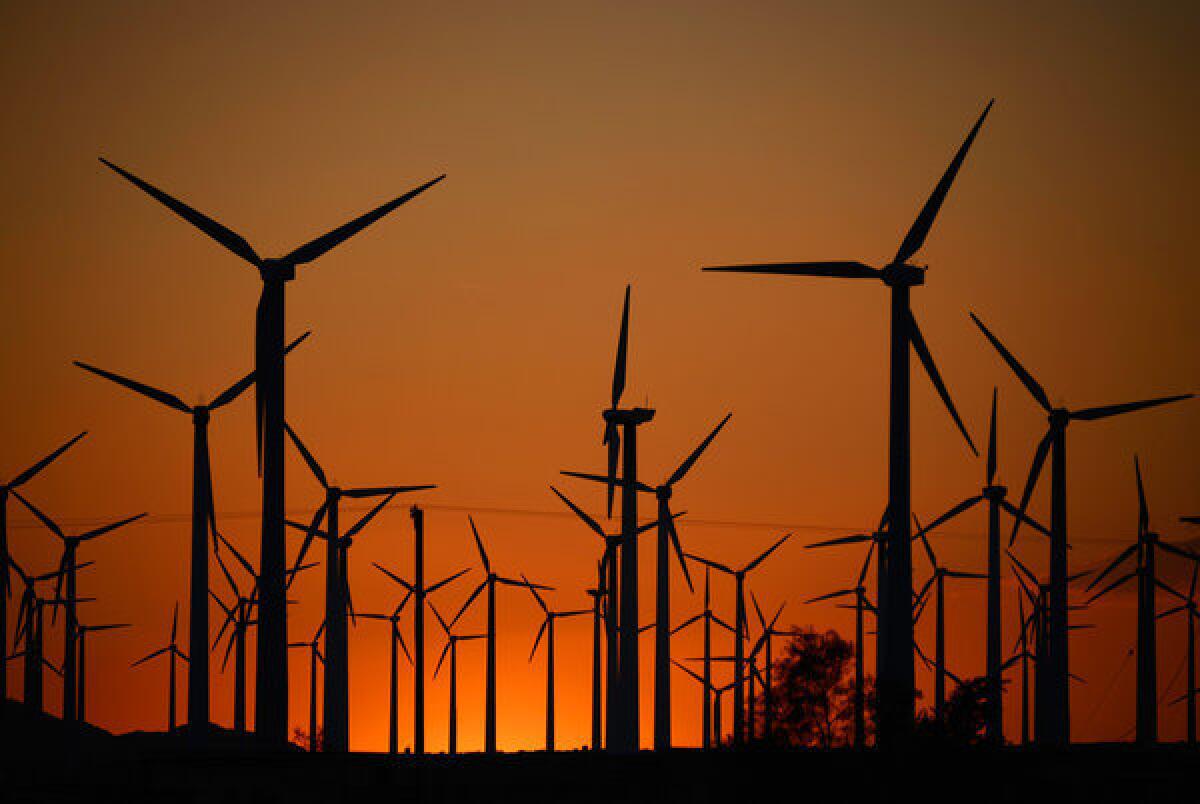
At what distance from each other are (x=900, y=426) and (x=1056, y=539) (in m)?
29.6

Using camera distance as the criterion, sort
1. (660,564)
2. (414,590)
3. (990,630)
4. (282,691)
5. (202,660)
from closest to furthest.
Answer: (282,691)
(202,660)
(660,564)
(990,630)
(414,590)

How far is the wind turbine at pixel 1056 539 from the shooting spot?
340 ft

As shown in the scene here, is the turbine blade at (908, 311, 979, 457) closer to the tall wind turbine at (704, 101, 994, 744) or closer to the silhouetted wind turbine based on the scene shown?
the tall wind turbine at (704, 101, 994, 744)

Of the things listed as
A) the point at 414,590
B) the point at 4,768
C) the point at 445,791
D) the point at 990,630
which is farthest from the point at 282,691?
the point at 414,590

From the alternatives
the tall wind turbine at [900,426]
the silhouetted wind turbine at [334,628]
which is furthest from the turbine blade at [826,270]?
the silhouetted wind turbine at [334,628]

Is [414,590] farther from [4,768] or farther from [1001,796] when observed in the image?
[1001,796]

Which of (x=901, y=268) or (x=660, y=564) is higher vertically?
(x=901, y=268)

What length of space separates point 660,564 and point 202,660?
24777 mm

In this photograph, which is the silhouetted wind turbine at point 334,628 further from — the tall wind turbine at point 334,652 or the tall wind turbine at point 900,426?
the tall wind turbine at point 900,426

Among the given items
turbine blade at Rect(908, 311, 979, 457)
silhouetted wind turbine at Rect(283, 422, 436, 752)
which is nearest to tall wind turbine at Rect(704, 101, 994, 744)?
turbine blade at Rect(908, 311, 979, 457)

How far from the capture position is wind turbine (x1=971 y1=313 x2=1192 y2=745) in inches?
4080

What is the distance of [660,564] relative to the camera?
115688 millimetres

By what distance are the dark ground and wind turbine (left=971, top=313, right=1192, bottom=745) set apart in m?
18.3

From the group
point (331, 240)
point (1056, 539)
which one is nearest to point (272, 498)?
point (331, 240)
